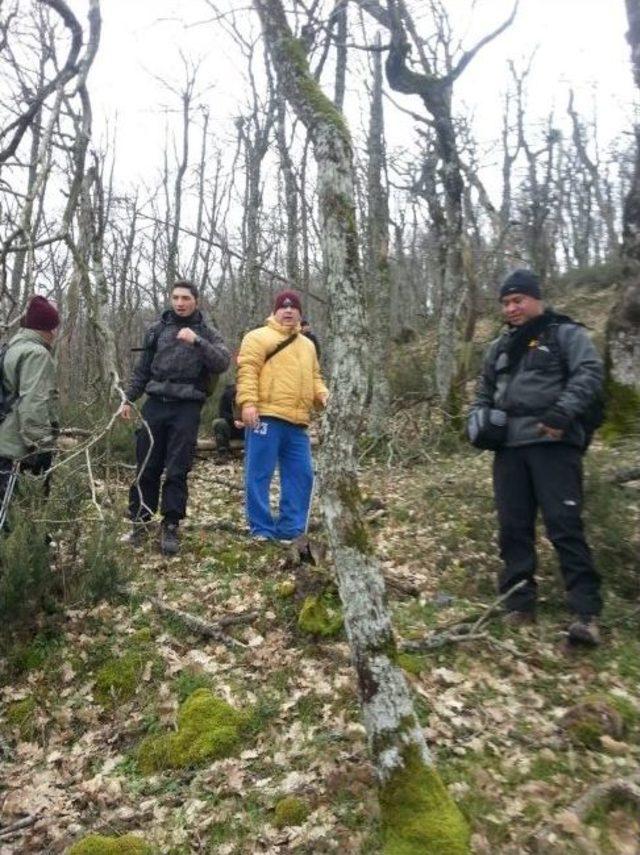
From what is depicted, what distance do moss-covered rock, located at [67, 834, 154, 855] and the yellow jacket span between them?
10.4 feet

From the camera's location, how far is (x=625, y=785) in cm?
289

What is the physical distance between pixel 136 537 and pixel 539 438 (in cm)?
345

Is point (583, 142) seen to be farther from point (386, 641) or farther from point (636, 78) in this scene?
point (386, 641)

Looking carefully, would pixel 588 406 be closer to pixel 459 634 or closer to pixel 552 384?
pixel 552 384

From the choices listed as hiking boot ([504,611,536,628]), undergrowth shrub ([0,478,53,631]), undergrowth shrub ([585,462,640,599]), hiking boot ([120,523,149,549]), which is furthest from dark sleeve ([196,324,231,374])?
undergrowth shrub ([585,462,640,599])

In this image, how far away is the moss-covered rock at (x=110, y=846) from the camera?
9.86 ft

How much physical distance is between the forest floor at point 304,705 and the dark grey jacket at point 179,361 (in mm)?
1366

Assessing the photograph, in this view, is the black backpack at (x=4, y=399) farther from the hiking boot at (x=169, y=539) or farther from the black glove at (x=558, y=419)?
the black glove at (x=558, y=419)

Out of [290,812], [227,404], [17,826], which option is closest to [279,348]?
[290,812]

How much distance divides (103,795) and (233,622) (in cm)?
144

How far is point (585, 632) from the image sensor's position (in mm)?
3961

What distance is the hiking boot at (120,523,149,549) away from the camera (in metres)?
5.78

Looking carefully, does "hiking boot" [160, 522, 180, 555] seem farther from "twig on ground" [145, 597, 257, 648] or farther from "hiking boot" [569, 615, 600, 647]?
"hiking boot" [569, 615, 600, 647]

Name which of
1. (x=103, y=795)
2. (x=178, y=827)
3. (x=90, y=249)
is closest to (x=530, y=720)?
(x=178, y=827)
